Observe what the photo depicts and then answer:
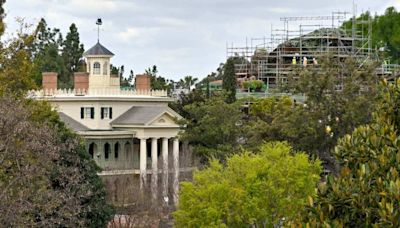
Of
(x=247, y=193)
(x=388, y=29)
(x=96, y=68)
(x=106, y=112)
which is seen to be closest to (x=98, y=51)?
(x=96, y=68)

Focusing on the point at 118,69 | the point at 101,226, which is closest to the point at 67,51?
the point at 118,69

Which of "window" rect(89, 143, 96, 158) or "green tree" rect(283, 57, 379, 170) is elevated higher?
"green tree" rect(283, 57, 379, 170)

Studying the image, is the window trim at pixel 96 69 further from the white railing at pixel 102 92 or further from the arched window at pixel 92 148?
the arched window at pixel 92 148

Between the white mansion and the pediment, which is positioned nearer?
the white mansion

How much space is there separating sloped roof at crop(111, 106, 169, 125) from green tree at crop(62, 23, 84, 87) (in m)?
37.9

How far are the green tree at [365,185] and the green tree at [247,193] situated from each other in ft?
60.0

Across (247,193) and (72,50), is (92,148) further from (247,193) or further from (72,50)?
(72,50)

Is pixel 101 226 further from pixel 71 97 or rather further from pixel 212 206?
pixel 71 97

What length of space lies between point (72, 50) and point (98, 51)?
35.5 metres

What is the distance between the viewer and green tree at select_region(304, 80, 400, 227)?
982 cm

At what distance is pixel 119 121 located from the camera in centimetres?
6500

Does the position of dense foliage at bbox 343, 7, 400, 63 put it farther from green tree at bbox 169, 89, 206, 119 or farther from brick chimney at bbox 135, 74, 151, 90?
green tree at bbox 169, 89, 206, 119

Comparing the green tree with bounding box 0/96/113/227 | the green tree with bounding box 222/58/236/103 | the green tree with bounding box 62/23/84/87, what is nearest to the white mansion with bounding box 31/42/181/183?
the green tree with bounding box 222/58/236/103

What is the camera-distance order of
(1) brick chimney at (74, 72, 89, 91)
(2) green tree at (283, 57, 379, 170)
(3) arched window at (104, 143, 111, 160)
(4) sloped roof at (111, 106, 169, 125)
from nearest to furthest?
(2) green tree at (283, 57, 379, 170), (3) arched window at (104, 143, 111, 160), (4) sloped roof at (111, 106, 169, 125), (1) brick chimney at (74, 72, 89, 91)
